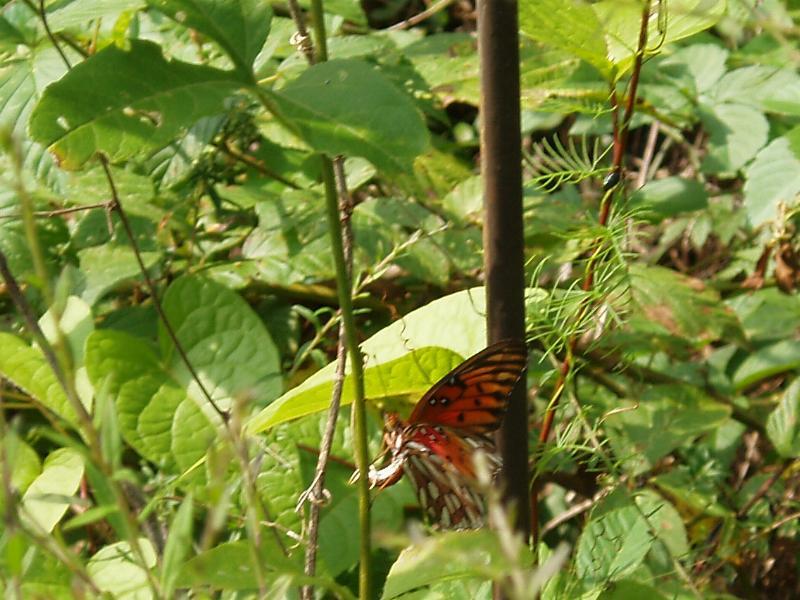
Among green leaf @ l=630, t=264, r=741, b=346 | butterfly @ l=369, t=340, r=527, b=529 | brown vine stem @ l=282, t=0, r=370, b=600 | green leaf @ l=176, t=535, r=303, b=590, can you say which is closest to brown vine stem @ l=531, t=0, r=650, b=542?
butterfly @ l=369, t=340, r=527, b=529

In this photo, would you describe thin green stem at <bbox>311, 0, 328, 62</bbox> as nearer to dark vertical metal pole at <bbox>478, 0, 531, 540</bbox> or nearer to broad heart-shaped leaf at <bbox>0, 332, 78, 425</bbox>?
dark vertical metal pole at <bbox>478, 0, 531, 540</bbox>

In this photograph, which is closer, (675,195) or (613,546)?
(613,546)

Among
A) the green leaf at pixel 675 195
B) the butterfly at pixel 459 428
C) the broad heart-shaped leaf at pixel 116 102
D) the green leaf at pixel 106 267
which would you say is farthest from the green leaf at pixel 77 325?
the green leaf at pixel 675 195

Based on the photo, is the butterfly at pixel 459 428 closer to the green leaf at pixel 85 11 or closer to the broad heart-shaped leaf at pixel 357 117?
the broad heart-shaped leaf at pixel 357 117

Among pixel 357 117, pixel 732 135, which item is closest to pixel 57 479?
pixel 357 117

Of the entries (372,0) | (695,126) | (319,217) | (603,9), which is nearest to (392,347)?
(603,9)

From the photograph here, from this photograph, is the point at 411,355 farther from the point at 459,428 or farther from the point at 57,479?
the point at 57,479

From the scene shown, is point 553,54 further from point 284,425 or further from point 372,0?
point 372,0

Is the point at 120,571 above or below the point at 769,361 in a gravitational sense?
above
